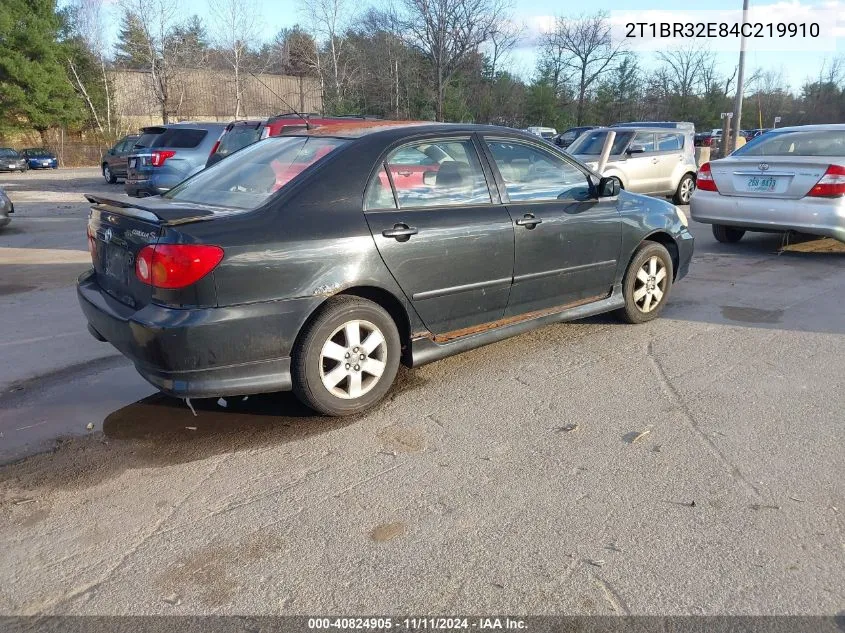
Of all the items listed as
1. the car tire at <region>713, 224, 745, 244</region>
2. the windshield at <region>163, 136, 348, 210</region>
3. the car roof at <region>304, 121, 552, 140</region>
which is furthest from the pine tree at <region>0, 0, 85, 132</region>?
the car roof at <region>304, 121, 552, 140</region>

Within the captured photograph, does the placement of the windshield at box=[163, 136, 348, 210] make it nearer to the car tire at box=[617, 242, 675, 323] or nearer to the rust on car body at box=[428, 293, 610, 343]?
the rust on car body at box=[428, 293, 610, 343]

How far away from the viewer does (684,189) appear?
15453 mm

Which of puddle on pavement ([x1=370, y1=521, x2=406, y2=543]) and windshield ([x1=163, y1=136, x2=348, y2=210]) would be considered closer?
puddle on pavement ([x1=370, y1=521, x2=406, y2=543])

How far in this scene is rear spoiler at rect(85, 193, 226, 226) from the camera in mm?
3601

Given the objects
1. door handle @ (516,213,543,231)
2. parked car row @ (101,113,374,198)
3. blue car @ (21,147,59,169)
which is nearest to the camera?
door handle @ (516,213,543,231)

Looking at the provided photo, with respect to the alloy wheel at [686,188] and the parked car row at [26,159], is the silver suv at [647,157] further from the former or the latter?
the parked car row at [26,159]

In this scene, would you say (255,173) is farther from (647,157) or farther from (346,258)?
(647,157)

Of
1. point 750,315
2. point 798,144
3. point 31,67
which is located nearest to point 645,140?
point 798,144

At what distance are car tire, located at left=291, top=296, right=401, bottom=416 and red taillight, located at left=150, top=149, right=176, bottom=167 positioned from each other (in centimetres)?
1063

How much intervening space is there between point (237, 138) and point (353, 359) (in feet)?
31.5

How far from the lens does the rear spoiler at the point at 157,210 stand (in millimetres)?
3601

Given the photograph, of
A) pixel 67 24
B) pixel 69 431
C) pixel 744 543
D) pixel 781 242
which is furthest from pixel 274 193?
pixel 67 24

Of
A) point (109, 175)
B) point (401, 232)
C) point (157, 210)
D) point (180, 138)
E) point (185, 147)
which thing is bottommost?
point (401, 232)

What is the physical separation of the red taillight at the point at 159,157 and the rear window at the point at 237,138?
1.58 m
